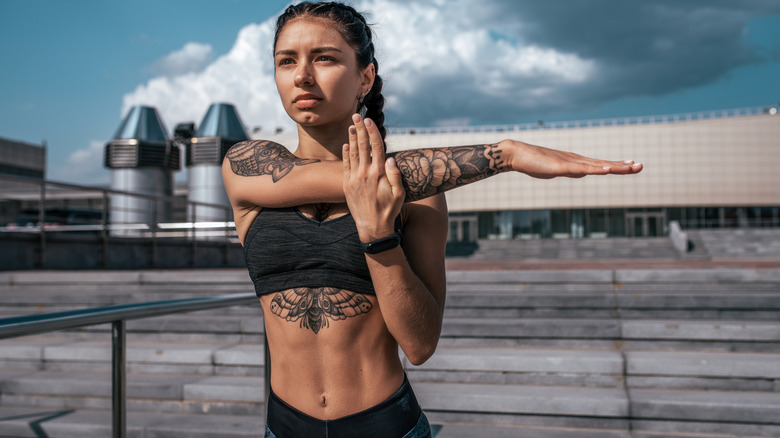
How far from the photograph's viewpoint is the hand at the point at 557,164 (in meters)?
1.11

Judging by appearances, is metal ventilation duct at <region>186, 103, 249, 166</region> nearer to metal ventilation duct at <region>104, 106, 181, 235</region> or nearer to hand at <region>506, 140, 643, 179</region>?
metal ventilation duct at <region>104, 106, 181, 235</region>

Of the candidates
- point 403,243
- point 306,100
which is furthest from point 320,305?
point 306,100

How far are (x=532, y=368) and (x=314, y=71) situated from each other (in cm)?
424

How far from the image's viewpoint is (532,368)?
5.02 m

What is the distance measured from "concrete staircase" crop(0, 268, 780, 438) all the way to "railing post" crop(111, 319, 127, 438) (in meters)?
0.73

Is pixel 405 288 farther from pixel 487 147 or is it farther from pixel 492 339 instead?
pixel 492 339

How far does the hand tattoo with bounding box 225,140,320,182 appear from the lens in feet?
4.73

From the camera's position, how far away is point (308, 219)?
1434 millimetres

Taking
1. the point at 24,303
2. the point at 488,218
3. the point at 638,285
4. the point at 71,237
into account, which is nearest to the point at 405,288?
the point at 638,285

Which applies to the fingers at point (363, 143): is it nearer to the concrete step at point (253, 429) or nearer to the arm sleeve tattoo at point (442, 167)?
the arm sleeve tattoo at point (442, 167)

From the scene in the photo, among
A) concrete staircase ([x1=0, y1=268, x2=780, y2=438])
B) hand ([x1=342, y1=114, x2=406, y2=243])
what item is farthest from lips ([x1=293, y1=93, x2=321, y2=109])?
concrete staircase ([x1=0, y1=268, x2=780, y2=438])

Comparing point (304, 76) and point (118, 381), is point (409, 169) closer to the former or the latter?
point (304, 76)

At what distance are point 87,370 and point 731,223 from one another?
5311cm

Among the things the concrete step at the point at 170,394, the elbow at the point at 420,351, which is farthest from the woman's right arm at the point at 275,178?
the concrete step at the point at 170,394
